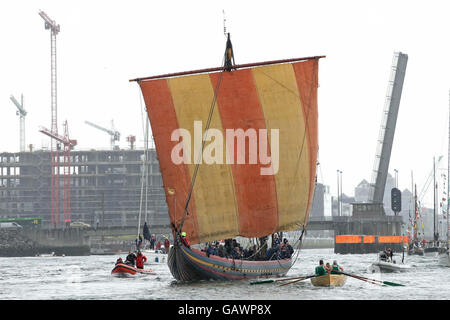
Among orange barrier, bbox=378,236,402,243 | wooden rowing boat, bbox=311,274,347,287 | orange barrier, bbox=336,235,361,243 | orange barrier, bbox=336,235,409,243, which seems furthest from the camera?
orange barrier, bbox=378,236,402,243

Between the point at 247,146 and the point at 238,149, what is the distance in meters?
0.89

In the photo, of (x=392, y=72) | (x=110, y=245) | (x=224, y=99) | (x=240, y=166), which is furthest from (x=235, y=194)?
(x=110, y=245)

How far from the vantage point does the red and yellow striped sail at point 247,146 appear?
6278cm

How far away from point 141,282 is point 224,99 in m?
15.2

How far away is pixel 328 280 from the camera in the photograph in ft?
179

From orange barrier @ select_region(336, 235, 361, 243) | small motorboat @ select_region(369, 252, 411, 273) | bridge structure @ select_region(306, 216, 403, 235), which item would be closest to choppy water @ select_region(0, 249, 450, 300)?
small motorboat @ select_region(369, 252, 411, 273)

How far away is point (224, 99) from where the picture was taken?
6469 centimetres

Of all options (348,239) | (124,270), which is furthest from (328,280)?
(348,239)

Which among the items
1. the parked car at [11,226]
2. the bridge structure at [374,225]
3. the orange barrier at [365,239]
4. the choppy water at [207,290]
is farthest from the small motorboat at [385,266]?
the parked car at [11,226]

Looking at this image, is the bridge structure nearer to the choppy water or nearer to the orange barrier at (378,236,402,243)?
the orange barrier at (378,236,402,243)

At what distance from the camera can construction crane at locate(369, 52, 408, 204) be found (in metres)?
143

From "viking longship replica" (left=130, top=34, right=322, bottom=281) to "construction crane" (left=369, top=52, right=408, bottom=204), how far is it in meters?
79.6

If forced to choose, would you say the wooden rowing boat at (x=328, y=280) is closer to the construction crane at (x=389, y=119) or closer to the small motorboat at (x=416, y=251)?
the small motorboat at (x=416, y=251)

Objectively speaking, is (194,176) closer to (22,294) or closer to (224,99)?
(224,99)
